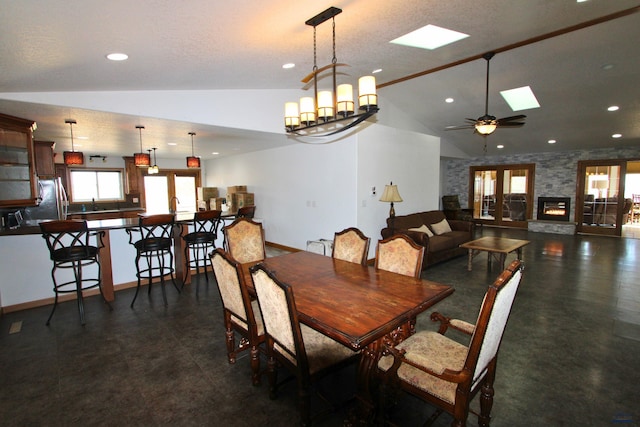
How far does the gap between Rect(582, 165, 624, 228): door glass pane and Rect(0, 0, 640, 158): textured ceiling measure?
2.66m

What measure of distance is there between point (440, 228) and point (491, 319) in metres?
5.33

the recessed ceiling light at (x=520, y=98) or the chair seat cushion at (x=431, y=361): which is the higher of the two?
the recessed ceiling light at (x=520, y=98)

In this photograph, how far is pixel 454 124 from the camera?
298 inches

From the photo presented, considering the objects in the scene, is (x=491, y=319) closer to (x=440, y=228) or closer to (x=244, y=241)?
(x=244, y=241)

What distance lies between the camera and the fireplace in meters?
9.09

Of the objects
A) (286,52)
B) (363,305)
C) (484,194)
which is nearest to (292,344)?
(363,305)

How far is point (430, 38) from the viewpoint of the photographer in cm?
371

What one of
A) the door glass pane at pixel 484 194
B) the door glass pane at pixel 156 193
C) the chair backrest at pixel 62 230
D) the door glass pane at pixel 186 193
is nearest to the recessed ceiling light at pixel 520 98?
the door glass pane at pixel 484 194

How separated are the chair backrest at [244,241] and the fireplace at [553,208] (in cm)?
945

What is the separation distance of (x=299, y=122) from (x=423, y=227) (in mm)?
3927

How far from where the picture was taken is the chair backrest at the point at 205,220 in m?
4.29

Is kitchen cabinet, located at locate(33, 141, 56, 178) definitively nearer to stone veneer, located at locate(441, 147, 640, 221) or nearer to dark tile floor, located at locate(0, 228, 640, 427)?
dark tile floor, located at locate(0, 228, 640, 427)

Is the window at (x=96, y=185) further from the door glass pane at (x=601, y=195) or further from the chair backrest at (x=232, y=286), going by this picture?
the door glass pane at (x=601, y=195)

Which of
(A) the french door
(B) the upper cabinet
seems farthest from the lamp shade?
(A) the french door
